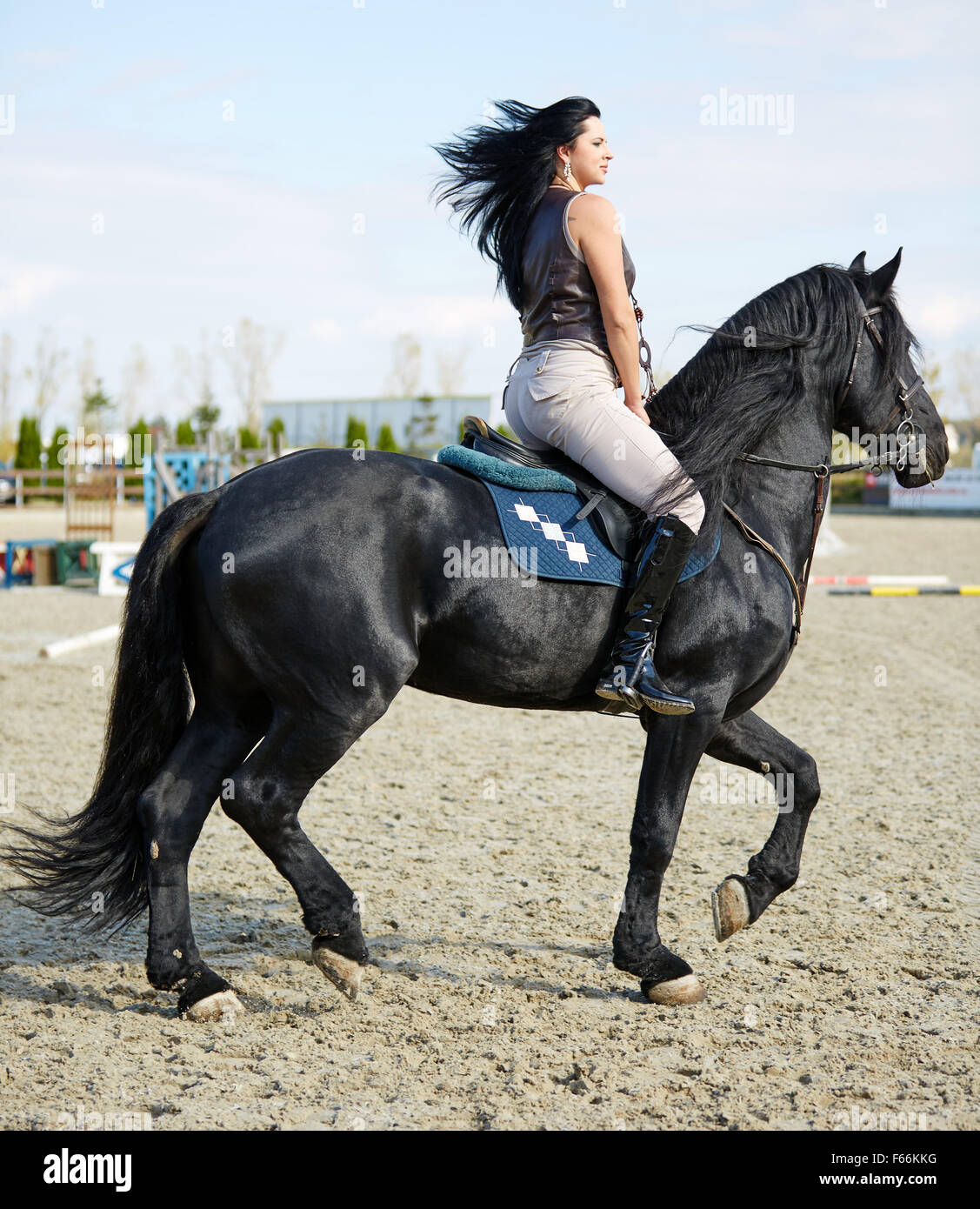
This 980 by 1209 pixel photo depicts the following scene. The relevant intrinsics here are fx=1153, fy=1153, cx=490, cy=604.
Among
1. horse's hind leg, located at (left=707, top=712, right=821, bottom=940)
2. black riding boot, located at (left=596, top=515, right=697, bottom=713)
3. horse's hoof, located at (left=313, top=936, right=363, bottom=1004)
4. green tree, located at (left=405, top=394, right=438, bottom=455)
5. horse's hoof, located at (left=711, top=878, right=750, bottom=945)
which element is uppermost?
green tree, located at (left=405, top=394, right=438, bottom=455)

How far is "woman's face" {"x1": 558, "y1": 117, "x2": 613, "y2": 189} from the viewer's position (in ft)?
13.1

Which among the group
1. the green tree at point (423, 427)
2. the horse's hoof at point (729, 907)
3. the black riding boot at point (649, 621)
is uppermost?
the green tree at point (423, 427)

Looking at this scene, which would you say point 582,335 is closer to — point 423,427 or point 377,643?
point 377,643

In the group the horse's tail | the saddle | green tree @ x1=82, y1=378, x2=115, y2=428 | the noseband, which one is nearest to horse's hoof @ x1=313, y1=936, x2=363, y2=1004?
the horse's tail

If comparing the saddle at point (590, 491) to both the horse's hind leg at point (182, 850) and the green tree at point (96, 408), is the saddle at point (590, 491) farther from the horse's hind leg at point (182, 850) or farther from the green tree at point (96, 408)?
the green tree at point (96, 408)

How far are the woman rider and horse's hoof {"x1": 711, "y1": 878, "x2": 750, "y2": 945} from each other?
751 millimetres

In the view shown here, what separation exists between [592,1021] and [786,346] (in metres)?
2.42

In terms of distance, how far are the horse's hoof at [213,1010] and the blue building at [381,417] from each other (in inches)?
2022

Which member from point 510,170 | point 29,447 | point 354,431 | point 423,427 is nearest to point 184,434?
point 29,447

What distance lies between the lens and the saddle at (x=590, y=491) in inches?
153

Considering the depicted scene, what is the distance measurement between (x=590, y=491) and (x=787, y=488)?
797 millimetres

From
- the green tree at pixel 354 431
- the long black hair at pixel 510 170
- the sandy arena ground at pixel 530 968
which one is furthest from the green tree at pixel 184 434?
the long black hair at pixel 510 170

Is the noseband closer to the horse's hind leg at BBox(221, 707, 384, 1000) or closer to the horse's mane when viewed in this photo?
the horse's mane

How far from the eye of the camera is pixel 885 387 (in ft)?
14.1
